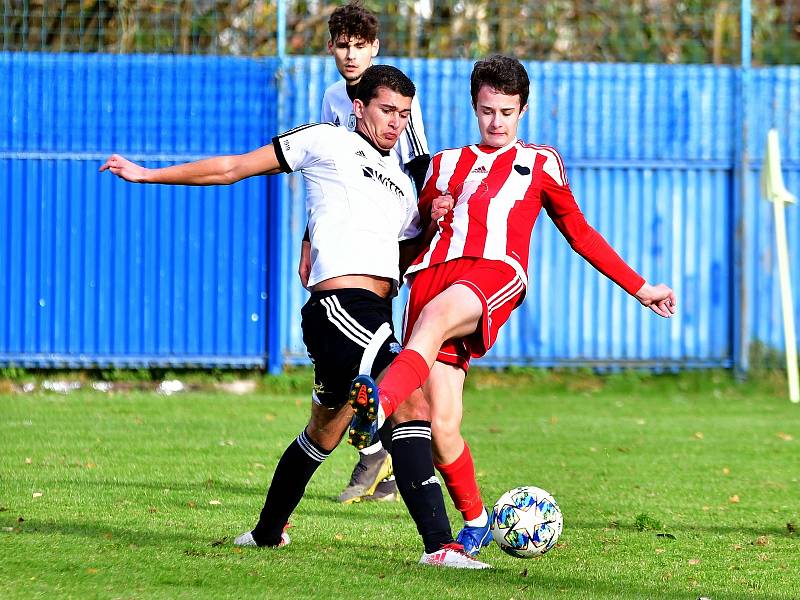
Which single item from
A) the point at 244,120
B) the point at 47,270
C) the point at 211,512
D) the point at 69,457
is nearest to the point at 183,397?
the point at 47,270

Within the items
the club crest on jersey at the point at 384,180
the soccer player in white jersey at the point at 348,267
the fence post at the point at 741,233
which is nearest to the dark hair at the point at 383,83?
Answer: the soccer player in white jersey at the point at 348,267

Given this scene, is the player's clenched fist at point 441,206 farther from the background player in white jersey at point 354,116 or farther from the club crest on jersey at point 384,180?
the background player in white jersey at point 354,116

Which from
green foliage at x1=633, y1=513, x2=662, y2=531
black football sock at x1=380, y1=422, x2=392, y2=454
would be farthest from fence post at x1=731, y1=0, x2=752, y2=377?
black football sock at x1=380, y1=422, x2=392, y2=454

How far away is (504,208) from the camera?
5.74 meters

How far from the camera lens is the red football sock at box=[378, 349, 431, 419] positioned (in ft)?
16.3

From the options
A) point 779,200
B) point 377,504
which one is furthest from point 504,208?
point 779,200

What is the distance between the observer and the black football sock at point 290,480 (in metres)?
5.59

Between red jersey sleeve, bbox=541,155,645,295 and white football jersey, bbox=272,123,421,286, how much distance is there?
0.73 meters

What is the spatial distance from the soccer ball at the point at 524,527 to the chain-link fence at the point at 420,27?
851cm

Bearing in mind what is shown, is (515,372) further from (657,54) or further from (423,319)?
(423,319)

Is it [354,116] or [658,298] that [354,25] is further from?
[658,298]

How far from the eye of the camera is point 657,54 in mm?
14250

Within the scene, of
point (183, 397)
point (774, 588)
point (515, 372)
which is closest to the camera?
point (774, 588)

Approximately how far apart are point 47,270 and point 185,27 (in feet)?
9.07
